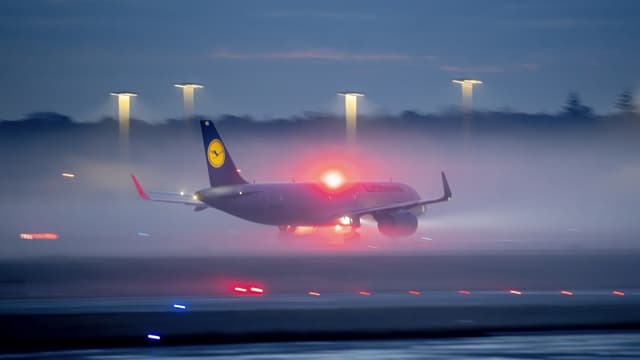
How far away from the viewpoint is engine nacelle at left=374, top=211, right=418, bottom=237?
5422 centimetres

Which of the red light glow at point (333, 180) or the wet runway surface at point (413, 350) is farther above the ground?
the red light glow at point (333, 180)

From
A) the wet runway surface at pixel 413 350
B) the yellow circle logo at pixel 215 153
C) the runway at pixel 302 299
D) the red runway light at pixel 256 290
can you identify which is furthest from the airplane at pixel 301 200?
the wet runway surface at pixel 413 350

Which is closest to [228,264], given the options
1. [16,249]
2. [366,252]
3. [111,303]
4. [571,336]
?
[366,252]

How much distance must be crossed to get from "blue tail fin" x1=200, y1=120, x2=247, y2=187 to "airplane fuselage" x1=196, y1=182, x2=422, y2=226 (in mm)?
856

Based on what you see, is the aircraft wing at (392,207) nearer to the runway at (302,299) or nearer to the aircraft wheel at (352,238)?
the aircraft wheel at (352,238)

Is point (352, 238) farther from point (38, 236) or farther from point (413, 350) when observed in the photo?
point (413, 350)

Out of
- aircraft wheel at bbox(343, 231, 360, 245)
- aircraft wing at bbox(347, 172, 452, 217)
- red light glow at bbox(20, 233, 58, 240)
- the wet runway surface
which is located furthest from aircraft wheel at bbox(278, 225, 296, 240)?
the wet runway surface

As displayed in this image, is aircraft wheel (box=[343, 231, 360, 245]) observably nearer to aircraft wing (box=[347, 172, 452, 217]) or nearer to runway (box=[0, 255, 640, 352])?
aircraft wing (box=[347, 172, 452, 217])

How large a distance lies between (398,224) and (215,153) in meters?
9.62

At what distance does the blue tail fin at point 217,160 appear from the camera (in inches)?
2191

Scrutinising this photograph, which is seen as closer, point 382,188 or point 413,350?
point 413,350

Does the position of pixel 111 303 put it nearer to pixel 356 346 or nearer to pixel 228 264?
pixel 356 346

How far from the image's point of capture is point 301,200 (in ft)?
179

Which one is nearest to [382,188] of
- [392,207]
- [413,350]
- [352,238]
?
[392,207]
